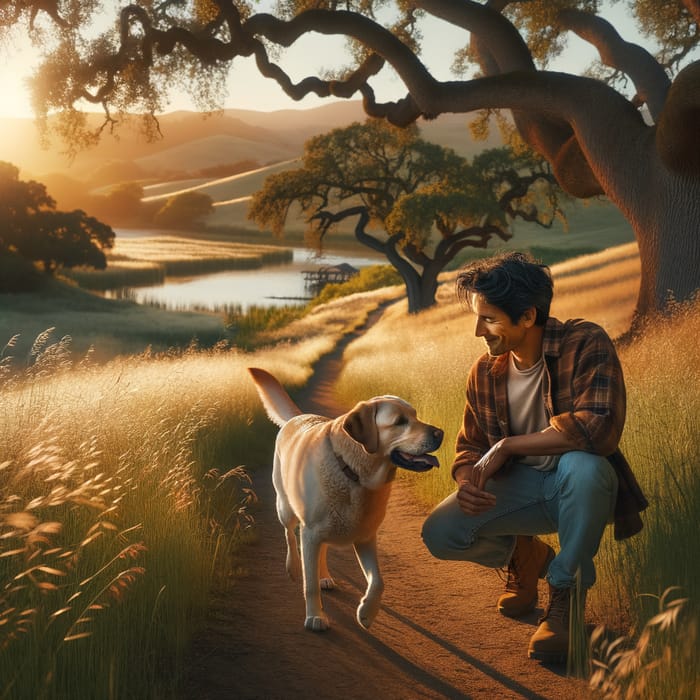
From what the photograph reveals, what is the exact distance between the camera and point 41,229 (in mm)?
44281

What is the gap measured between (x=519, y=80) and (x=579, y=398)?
808 centimetres

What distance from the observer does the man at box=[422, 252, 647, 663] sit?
4.01m

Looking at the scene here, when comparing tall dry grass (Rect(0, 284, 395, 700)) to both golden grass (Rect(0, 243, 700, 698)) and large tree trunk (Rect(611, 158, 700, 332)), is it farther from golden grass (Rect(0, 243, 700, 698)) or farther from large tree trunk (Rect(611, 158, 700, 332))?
large tree trunk (Rect(611, 158, 700, 332))

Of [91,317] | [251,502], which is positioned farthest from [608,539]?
[91,317]

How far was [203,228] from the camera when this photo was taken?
115 meters

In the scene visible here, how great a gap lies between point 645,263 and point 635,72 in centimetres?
320

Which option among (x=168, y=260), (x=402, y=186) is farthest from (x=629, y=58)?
(x=168, y=260)

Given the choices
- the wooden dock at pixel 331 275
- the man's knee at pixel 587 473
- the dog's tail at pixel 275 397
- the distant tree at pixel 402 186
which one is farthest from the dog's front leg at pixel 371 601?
the wooden dock at pixel 331 275

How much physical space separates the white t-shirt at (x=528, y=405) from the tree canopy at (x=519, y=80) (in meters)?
5.28

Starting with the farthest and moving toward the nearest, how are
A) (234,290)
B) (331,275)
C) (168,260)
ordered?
(331,275) < (168,260) < (234,290)

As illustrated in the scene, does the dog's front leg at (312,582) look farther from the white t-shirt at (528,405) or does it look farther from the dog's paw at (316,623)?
the white t-shirt at (528,405)

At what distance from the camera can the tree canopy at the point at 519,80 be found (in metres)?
10.3

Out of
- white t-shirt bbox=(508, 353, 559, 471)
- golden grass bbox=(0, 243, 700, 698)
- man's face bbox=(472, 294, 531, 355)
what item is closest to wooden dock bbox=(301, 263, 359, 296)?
golden grass bbox=(0, 243, 700, 698)

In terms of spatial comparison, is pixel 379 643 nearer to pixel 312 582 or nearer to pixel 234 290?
pixel 312 582
